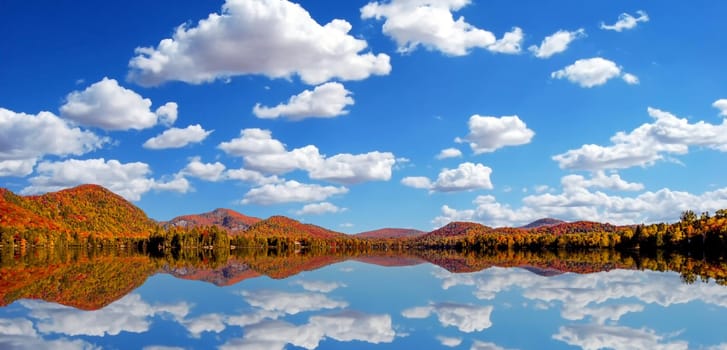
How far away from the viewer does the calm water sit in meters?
18.8

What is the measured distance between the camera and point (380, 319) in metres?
23.7

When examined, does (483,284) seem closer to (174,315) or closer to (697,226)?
(174,315)

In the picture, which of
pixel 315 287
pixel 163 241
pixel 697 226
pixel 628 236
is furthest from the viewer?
pixel 163 241

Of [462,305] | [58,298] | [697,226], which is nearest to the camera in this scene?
[462,305]

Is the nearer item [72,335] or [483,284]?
[72,335]

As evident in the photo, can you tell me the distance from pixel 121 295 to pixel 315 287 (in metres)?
12.7

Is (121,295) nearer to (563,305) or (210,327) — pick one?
(210,327)

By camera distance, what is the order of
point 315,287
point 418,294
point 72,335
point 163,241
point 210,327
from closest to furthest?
point 72,335 → point 210,327 → point 418,294 → point 315,287 → point 163,241

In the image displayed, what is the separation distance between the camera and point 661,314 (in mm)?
25781

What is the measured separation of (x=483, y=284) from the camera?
40562 mm

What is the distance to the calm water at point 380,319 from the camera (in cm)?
1884

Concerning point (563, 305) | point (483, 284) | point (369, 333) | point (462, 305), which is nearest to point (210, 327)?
point (369, 333)

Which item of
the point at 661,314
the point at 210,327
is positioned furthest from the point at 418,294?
the point at 210,327

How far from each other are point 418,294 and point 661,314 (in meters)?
13.6
